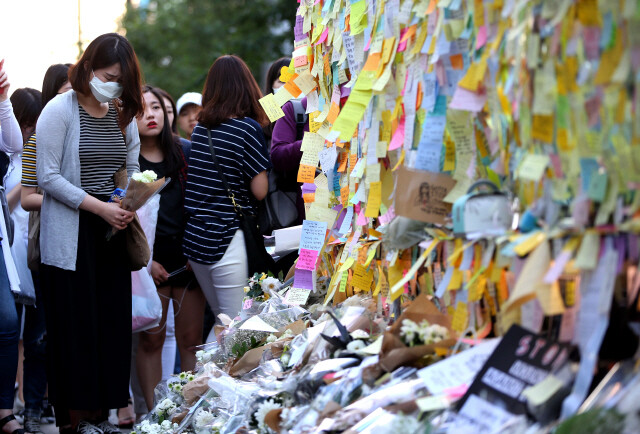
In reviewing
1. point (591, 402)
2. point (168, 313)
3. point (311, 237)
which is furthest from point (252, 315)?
point (591, 402)

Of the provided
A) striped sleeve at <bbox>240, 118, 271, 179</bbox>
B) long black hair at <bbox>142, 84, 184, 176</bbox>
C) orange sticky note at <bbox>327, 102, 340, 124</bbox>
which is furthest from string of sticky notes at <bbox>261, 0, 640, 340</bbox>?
long black hair at <bbox>142, 84, 184, 176</bbox>

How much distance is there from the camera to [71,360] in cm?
434

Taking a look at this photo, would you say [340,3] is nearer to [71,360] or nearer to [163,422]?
[163,422]

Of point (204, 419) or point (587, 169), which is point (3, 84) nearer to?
point (204, 419)

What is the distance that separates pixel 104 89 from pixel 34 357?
2125mm

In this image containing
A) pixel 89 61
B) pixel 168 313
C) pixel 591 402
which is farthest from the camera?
pixel 168 313

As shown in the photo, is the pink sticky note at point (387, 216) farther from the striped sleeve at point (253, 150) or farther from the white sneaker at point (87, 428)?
the white sneaker at point (87, 428)

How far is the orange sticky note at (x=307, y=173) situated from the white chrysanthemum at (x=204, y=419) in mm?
1328

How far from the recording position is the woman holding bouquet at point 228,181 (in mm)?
4531

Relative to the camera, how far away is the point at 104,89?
4.25 metres

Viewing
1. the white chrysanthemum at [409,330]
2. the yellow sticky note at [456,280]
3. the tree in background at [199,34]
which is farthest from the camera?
the tree in background at [199,34]

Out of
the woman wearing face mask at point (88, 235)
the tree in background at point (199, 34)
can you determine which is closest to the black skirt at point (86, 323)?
the woman wearing face mask at point (88, 235)

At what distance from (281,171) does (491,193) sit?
2.77 m

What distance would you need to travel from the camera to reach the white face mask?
14.0 ft
